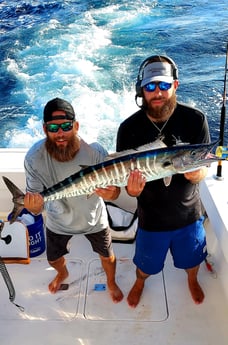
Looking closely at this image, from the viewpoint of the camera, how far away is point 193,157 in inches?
73.2

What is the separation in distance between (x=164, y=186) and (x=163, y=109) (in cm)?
45

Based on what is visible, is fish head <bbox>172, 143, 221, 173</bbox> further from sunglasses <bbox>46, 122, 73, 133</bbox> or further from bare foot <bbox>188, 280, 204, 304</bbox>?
bare foot <bbox>188, 280, 204, 304</bbox>

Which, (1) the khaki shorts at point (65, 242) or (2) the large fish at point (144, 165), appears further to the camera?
(1) the khaki shorts at point (65, 242)

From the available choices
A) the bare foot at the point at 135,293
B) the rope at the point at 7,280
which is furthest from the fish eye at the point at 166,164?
the rope at the point at 7,280

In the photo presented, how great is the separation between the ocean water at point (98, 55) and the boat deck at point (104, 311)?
3248mm

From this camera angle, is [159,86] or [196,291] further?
[196,291]

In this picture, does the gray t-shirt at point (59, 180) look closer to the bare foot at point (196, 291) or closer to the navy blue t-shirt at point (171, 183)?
the navy blue t-shirt at point (171, 183)

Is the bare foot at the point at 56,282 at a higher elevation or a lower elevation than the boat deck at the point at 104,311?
higher

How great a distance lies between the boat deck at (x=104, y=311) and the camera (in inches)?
96.7

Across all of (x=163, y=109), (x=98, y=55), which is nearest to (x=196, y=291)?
(x=163, y=109)

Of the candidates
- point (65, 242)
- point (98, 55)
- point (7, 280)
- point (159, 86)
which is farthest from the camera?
point (98, 55)

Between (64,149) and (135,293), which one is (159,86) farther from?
(135,293)

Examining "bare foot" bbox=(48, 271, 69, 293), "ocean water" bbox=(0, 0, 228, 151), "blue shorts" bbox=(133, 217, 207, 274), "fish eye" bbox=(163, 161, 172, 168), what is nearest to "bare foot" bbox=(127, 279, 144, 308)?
"blue shorts" bbox=(133, 217, 207, 274)

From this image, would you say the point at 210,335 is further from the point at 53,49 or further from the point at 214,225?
the point at 53,49
